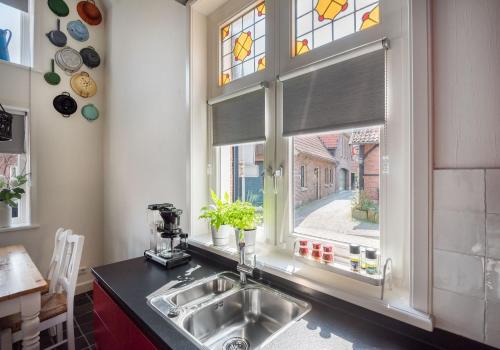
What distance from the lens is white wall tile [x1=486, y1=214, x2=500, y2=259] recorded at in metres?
0.68

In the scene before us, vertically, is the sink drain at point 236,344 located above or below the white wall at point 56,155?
below

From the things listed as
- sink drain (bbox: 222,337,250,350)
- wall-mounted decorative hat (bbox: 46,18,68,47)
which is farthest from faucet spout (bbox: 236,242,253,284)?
wall-mounted decorative hat (bbox: 46,18,68,47)

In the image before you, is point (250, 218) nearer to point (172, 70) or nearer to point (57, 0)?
point (172, 70)

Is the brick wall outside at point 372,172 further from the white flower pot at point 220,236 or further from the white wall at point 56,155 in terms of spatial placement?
the white wall at point 56,155

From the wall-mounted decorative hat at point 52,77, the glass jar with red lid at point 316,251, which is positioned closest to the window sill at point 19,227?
the wall-mounted decorative hat at point 52,77

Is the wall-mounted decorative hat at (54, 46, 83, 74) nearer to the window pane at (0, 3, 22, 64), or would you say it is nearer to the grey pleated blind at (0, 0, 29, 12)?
the window pane at (0, 3, 22, 64)

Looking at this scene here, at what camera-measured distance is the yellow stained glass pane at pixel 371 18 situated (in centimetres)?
108

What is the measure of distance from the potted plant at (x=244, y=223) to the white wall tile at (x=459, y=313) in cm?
84

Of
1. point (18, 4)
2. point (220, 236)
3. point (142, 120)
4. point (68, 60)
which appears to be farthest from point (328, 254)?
point (18, 4)

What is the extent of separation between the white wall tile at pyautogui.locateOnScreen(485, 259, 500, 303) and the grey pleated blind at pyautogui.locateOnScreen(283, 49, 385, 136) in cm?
57

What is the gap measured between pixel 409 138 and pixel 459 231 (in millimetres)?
335

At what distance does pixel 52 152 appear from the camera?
8.70ft

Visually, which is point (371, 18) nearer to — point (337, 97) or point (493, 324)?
point (337, 97)

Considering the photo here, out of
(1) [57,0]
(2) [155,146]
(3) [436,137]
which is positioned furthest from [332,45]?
(1) [57,0]
